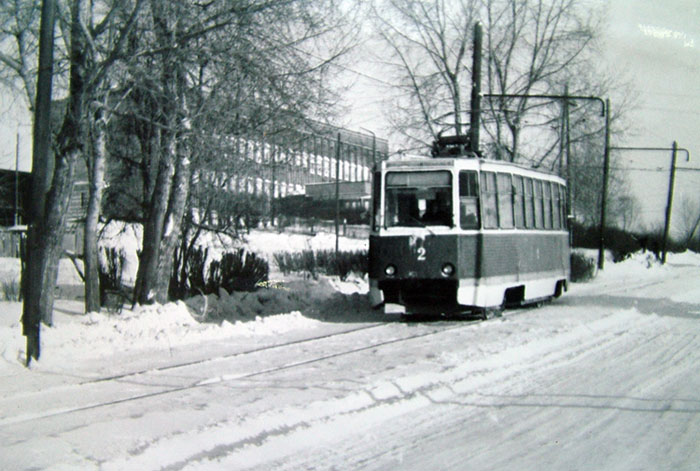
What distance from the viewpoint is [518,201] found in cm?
1532

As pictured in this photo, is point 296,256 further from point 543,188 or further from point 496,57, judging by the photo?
point 543,188

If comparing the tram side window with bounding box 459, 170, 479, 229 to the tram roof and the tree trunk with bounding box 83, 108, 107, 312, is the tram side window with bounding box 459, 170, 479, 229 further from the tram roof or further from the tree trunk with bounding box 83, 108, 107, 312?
the tree trunk with bounding box 83, 108, 107, 312

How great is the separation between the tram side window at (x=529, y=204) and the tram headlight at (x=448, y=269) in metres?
3.16

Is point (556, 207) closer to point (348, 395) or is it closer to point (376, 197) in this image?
point (376, 197)

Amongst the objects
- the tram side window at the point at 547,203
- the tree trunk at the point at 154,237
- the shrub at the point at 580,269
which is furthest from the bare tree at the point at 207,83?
the shrub at the point at 580,269

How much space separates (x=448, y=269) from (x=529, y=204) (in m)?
3.57

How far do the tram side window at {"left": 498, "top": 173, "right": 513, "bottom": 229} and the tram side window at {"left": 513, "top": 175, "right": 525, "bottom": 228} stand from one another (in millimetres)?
239

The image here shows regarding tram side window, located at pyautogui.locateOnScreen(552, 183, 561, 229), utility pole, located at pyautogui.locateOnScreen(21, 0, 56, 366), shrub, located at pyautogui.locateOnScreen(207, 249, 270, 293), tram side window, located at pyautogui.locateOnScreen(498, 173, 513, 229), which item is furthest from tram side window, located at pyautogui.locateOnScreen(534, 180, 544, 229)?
utility pole, located at pyautogui.locateOnScreen(21, 0, 56, 366)

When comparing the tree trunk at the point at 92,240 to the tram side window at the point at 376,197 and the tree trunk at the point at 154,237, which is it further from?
the tram side window at the point at 376,197

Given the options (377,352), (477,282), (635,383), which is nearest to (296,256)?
(477,282)

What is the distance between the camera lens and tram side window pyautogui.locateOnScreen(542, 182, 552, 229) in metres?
17.1

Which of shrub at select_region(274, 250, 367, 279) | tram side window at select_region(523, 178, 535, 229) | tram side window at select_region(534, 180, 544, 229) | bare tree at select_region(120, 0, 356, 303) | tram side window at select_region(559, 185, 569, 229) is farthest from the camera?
shrub at select_region(274, 250, 367, 279)

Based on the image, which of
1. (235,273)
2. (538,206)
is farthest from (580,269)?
(235,273)

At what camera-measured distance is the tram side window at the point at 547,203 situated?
56.0 feet
